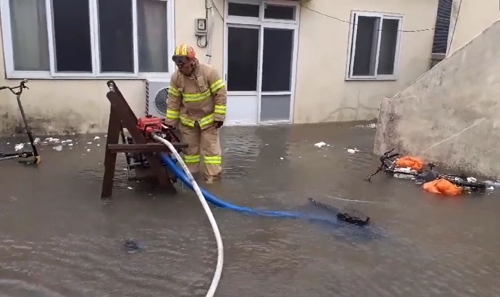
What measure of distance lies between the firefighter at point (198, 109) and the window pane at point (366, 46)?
623cm

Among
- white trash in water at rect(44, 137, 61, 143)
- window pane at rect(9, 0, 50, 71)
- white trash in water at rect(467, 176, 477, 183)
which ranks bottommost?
white trash in water at rect(44, 137, 61, 143)

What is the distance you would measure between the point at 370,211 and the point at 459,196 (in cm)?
131

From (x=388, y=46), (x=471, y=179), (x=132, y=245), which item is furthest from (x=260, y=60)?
(x=132, y=245)

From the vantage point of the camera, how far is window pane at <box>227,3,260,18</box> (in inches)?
343

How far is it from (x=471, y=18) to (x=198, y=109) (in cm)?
597

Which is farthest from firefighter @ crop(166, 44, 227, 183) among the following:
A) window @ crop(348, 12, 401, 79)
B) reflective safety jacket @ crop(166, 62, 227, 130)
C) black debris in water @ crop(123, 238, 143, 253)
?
window @ crop(348, 12, 401, 79)

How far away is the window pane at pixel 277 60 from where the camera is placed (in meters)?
9.34

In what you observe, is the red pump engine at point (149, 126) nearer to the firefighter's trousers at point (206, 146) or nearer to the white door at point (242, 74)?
the firefighter's trousers at point (206, 146)

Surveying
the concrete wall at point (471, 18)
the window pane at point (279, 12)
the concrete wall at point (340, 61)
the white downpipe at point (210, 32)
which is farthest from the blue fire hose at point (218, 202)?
the concrete wall at point (471, 18)

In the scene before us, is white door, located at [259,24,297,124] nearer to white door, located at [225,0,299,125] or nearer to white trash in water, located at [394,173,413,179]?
white door, located at [225,0,299,125]

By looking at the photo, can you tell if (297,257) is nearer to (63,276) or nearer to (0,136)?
(63,276)

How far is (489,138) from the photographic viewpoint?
5.66 meters

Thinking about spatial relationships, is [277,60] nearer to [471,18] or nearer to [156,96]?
[156,96]

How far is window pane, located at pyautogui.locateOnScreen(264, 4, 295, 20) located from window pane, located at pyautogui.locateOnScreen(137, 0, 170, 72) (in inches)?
86.5
